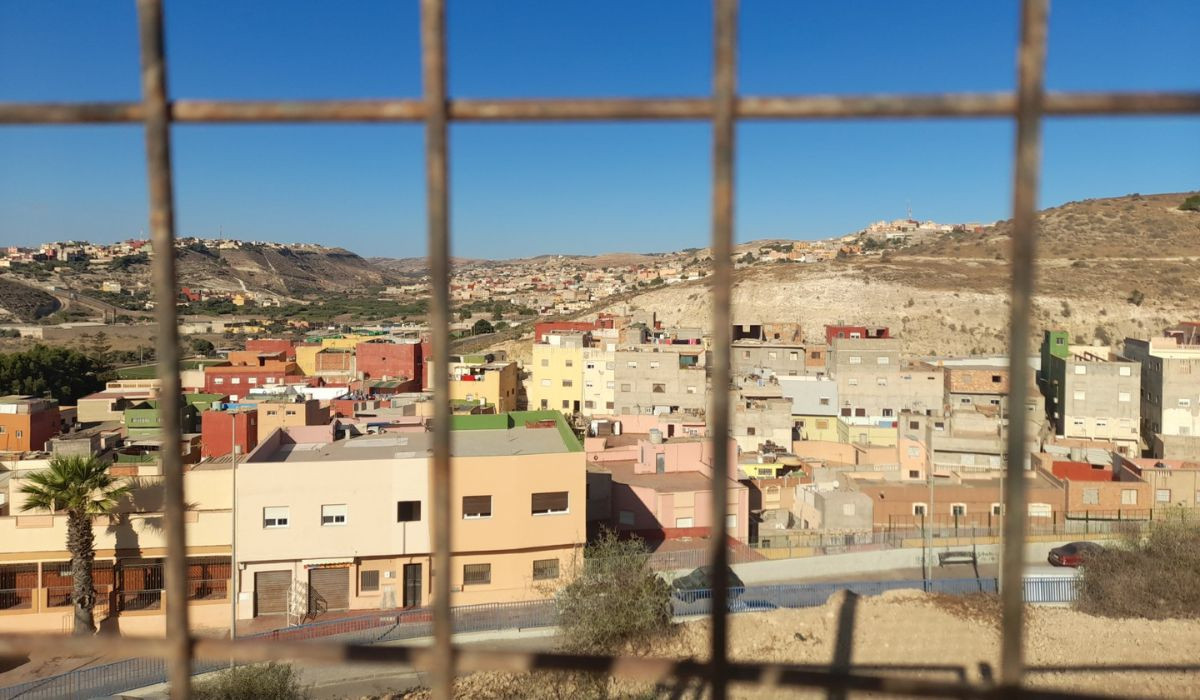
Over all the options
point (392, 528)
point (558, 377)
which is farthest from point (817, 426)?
point (392, 528)

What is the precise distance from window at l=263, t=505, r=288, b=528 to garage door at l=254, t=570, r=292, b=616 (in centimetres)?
92

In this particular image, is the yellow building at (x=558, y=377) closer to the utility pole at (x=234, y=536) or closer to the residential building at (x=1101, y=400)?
the residential building at (x=1101, y=400)

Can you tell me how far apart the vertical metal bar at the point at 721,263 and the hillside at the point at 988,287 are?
49.6 metres

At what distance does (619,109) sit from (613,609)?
10.8 metres

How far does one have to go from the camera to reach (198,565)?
1430 centimetres

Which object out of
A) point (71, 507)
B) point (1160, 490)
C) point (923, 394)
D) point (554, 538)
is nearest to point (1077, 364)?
point (923, 394)

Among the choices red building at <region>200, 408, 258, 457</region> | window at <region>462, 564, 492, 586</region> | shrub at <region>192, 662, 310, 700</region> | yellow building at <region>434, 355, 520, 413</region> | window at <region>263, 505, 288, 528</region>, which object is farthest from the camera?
yellow building at <region>434, 355, 520, 413</region>

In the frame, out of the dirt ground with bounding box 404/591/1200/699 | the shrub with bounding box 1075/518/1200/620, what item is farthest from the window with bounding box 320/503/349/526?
the shrub with bounding box 1075/518/1200/620

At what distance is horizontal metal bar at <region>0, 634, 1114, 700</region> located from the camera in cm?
147

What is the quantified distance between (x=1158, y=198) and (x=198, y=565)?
272 feet

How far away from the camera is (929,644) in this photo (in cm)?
1056

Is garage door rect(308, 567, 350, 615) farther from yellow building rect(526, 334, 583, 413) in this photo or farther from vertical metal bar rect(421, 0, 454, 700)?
yellow building rect(526, 334, 583, 413)

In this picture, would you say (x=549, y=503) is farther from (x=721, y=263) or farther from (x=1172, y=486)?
(x=1172, y=486)

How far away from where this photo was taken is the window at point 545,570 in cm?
1530
